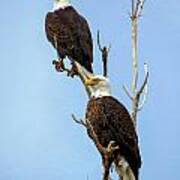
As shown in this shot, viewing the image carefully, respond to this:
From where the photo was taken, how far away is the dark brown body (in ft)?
16.0

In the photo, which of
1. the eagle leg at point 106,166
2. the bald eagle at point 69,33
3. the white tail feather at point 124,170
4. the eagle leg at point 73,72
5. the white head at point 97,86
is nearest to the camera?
the eagle leg at point 106,166

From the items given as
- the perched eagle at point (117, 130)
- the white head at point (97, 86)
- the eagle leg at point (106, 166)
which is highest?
the white head at point (97, 86)

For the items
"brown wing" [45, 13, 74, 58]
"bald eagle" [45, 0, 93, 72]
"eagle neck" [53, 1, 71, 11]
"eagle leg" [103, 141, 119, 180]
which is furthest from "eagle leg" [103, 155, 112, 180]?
"eagle neck" [53, 1, 71, 11]

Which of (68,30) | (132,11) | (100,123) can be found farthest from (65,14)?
(100,123)

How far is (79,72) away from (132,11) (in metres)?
0.75

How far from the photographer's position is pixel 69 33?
264 inches

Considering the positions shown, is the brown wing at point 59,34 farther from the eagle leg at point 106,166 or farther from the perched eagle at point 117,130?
the eagle leg at point 106,166

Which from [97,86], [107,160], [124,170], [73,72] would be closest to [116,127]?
[124,170]

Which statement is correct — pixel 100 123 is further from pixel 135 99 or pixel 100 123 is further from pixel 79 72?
pixel 79 72

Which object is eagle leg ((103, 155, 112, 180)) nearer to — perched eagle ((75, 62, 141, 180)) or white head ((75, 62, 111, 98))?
perched eagle ((75, 62, 141, 180))

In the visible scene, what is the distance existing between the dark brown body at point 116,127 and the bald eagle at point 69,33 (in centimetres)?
144

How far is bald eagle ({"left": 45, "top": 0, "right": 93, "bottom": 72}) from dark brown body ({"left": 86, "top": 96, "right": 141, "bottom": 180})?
1436mm

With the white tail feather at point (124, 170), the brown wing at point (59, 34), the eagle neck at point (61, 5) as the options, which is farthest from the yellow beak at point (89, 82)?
the eagle neck at point (61, 5)

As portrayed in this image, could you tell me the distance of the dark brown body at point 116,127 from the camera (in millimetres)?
4863
